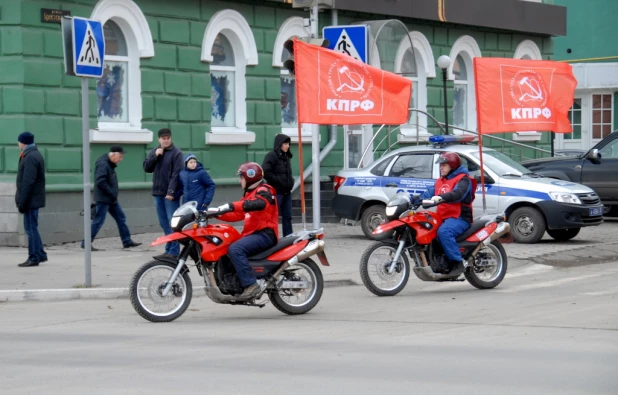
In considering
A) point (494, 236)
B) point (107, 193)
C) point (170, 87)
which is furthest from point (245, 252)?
point (170, 87)

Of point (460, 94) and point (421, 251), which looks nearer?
point (421, 251)

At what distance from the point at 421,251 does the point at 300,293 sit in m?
2.31

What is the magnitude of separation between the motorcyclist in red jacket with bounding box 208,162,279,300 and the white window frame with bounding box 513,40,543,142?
68.1ft

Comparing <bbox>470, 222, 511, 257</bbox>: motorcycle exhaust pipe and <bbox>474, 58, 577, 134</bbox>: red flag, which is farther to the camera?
<bbox>474, 58, 577, 134</bbox>: red flag

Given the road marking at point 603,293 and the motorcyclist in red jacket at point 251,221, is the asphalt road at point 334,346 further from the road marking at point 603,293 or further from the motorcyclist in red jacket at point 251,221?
the motorcyclist in red jacket at point 251,221

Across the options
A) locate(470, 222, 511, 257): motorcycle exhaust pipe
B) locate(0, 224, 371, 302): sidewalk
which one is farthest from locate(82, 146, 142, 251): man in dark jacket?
locate(470, 222, 511, 257): motorcycle exhaust pipe

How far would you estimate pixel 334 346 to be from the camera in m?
9.22

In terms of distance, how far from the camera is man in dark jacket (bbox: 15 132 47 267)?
1483 cm

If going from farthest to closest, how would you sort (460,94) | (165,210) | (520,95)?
(460,94)
(520,95)
(165,210)

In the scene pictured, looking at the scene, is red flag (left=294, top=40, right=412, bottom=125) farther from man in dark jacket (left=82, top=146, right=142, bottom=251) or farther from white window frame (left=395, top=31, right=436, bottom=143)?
white window frame (left=395, top=31, right=436, bottom=143)

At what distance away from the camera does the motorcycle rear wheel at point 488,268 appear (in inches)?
536

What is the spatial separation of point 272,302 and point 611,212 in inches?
555

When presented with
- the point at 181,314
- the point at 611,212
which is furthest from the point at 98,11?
the point at 611,212

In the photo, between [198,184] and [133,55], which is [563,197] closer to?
[198,184]
